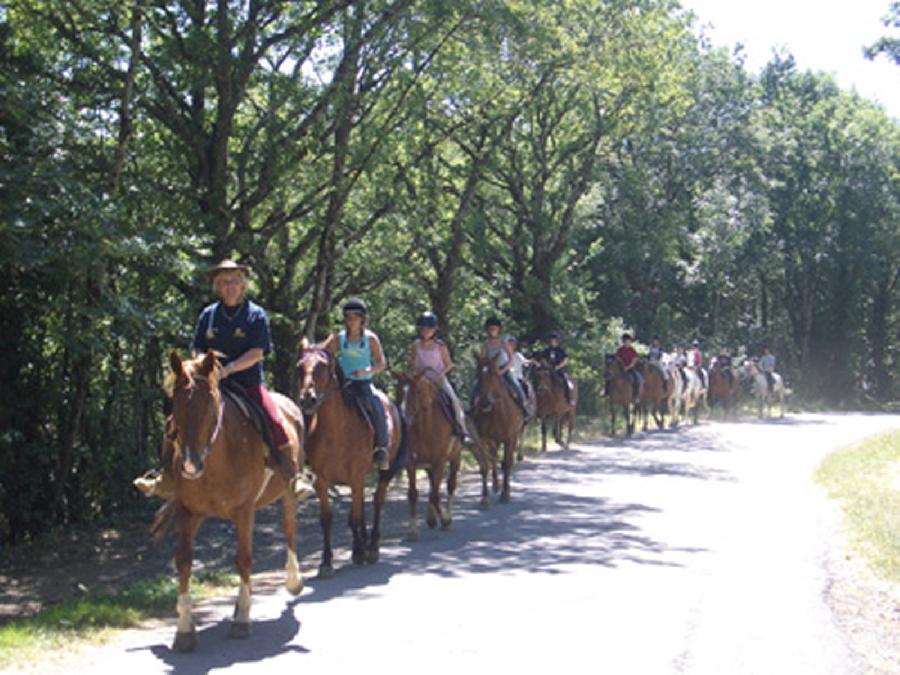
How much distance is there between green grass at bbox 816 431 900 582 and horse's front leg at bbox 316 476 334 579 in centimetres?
566

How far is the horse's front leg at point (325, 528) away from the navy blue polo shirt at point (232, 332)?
2631 mm

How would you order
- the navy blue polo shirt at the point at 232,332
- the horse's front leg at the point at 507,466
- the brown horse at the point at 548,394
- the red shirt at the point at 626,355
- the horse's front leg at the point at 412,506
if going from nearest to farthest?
1. the navy blue polo shirt at the point at 232,332
2. the horse's front leg at the point at 412,506
3. the horse's front leg at the point at 507,466
4. the brown horse at the point at 548,394
5. the red shirt at the point at 626,355

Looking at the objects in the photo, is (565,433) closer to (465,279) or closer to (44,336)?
(465,279)

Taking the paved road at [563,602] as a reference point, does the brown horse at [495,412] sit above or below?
above

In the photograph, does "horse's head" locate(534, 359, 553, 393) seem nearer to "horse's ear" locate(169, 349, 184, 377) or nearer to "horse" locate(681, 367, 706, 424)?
"horse" locate(681, 367, 706, 424)

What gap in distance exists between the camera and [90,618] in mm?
8711

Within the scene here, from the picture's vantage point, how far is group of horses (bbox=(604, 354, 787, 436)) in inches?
1231

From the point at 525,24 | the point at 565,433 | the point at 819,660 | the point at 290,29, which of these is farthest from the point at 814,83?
the point at 819,660

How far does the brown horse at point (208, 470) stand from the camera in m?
7.62

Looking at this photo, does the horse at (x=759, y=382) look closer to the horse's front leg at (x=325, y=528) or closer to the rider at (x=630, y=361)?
the rider at (x=630, y=361)

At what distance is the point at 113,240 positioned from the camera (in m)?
12.2

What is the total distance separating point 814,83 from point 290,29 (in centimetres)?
5688

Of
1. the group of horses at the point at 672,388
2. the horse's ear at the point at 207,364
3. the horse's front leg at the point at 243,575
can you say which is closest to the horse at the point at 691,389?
Answer: the group of horses at the point at 672,388

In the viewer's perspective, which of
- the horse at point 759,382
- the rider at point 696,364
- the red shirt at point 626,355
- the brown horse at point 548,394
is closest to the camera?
the brown horse at point 548,394
